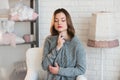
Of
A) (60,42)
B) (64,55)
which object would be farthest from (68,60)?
(60,42)

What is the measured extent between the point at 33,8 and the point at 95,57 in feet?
2.92

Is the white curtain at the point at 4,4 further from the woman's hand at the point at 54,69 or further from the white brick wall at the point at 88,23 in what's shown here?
the woman's hand at the point at 54,69

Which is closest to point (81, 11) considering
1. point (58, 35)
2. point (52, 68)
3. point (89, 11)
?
point (89, 11)

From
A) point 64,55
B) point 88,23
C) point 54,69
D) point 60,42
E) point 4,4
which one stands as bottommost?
point 54,69

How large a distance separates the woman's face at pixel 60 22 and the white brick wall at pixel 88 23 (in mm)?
616

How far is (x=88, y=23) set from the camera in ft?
8.43

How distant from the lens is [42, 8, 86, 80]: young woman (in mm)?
1931

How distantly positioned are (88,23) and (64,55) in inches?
28.4

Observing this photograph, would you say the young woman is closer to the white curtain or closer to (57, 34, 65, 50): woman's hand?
(57, 34, 65, 50): woman's hand

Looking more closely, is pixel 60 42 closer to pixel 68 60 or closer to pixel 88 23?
pixel 68 60

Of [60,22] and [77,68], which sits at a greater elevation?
[60,22]

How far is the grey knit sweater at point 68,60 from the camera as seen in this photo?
6.31 feet

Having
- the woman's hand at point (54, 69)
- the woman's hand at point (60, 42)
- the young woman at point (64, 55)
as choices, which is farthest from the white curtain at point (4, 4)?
the woman's hand at point (54, 69)

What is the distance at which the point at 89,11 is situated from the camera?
2.55 meters
